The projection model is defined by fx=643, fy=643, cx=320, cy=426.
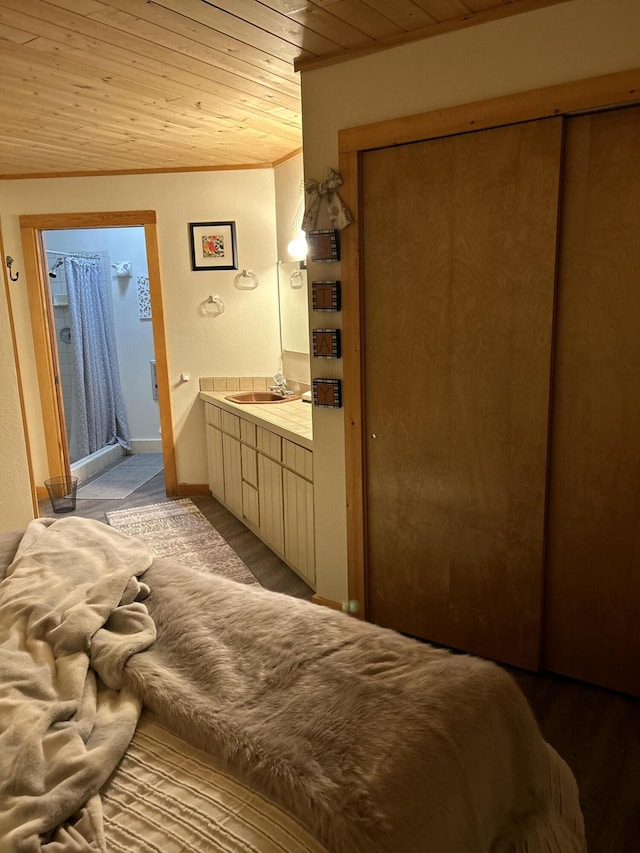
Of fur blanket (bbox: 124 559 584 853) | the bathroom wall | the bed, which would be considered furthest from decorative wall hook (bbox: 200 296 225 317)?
fur blanket (bbox: 124 559 584 853)

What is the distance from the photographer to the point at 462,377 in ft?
8.20

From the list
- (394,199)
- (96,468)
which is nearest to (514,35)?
(394,199)

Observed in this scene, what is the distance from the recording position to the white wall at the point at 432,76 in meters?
2.04

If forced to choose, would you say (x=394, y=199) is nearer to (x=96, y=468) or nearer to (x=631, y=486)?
(x=631, y=486)

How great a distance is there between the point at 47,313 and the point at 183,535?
212 centimetres

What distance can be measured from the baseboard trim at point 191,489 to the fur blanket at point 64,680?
115 inches

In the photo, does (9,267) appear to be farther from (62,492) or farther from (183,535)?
(183,535)

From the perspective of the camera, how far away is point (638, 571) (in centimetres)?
226

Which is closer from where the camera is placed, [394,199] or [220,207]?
[394,199]

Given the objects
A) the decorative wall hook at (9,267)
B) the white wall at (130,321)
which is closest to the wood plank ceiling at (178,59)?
the decorative wall hook at (9,267)

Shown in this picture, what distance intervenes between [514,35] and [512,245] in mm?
691

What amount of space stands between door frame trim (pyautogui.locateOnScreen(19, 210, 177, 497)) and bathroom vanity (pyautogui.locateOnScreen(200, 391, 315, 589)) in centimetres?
41

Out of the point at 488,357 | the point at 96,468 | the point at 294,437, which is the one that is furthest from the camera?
the point at 96,468

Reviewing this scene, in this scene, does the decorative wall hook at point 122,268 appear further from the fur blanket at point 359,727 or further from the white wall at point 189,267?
the fur blanket at point 359,727
